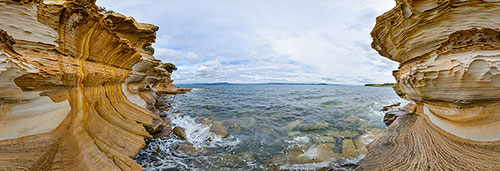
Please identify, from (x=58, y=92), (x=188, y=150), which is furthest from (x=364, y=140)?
(x=58, y=92)

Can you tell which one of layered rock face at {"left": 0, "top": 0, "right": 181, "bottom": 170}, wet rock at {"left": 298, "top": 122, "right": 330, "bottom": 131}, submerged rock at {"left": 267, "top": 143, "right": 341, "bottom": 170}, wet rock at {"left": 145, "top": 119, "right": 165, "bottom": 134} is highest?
layered rock face at {"left": 0, "top": 0, "right": 181, "bottom": 170}

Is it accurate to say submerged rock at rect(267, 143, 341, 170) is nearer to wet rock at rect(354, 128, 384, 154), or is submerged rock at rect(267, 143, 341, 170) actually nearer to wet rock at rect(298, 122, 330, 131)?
wet rock at rect(354, 128, 384, 154)

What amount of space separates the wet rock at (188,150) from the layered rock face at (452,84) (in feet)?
16.2

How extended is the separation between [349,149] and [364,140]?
5.15 ft

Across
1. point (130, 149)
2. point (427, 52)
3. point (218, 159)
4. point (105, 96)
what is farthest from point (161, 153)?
point (427, 52)

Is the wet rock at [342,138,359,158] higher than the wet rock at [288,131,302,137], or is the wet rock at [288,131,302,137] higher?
the wet rock at [342,138,359,158]

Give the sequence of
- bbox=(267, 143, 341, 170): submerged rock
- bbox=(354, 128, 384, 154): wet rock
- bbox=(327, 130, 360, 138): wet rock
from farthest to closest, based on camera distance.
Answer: bbox=(327, 130, 360, 138): wet rock → bbox=(354, 128, 384, 154): wet rock → bbox=(267, 143, 341, 170): submerged rock

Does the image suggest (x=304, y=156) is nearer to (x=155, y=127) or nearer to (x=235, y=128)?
(x=235, y=128)

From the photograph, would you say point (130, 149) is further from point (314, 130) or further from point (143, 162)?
point (314, 130)

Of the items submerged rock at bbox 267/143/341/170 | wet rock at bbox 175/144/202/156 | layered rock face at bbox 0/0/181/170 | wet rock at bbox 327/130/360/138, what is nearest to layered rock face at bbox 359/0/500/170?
submerged rock at bbox 267/143/341/170

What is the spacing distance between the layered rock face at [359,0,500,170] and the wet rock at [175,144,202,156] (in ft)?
16.2

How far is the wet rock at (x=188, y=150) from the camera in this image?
5.31 meters

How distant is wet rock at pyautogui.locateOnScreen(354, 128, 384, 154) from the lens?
224 inches

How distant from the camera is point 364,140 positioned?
655 centimetres
